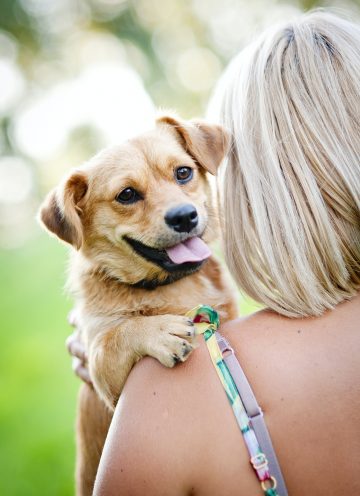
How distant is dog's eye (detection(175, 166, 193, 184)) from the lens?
3162 millimetres

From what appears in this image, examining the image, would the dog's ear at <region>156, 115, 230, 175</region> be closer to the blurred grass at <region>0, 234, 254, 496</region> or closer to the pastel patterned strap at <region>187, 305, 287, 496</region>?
the blurred grass at <region>0, 234, 254, 496</region>

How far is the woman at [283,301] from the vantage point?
5.54 ft

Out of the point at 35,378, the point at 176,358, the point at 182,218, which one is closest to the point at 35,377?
the point at 35,378

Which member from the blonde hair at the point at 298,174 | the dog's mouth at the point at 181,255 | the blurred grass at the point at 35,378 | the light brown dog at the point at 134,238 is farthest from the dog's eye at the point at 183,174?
the blurred grass at the point at 35,378

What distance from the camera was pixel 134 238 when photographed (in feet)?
9.94

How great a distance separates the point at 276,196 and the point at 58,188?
154 cm

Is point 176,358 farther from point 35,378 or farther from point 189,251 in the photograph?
point 35,378

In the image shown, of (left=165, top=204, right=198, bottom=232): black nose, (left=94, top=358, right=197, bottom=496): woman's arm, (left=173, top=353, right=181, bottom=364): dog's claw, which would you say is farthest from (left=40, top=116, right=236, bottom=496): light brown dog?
(left=94, top=358, right=197, bottom=496): woman's arm

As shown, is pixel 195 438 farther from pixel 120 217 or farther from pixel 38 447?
pixel 38 447

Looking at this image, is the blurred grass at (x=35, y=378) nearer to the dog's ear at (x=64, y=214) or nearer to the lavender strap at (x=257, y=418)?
the dog's ear at (x=64, y=214)

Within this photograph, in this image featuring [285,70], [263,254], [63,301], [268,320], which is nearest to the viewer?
[268,320]

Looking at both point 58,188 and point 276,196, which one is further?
point 58,188

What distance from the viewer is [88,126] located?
73.8 feet

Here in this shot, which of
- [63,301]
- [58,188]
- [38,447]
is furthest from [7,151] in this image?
[58,188]
